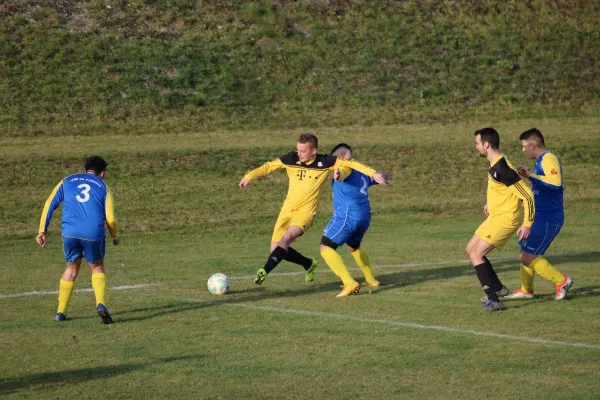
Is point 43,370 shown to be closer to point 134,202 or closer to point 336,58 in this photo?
point 134,202

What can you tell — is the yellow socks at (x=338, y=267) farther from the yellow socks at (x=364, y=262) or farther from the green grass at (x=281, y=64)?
the green grass at (x=281, y=64)

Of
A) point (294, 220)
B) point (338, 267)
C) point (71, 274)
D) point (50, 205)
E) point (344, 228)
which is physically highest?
point (50, 205)

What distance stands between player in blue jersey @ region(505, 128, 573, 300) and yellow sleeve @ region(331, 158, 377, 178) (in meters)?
2.10

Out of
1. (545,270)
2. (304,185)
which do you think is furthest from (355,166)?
(545,270)

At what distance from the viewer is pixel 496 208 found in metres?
12.5

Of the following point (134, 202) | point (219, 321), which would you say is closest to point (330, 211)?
point (134, 202)

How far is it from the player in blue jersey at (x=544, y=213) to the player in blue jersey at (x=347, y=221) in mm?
2447

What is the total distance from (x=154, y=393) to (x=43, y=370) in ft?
4.91

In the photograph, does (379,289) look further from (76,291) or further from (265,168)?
(76,291)

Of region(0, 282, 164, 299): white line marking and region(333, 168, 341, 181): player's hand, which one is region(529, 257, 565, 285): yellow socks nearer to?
region(333, 168, 341, 181): player's hand

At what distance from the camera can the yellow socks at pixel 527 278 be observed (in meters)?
13.1

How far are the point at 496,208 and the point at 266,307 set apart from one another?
129 inches

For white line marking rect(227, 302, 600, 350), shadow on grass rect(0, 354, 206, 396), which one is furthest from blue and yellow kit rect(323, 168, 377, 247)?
shadow on grass rect(0, 354, 206, 396)

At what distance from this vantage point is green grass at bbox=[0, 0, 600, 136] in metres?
34.2
